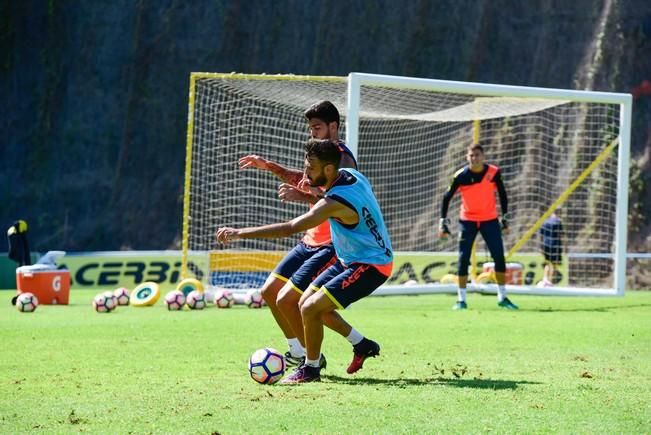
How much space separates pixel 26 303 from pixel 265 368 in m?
7.93

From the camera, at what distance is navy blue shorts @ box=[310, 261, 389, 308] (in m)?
7.57

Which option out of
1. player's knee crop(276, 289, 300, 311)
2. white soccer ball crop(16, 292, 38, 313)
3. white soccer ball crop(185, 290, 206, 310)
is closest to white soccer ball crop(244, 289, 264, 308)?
white soccer ball crop(185, 290, 206, 310)

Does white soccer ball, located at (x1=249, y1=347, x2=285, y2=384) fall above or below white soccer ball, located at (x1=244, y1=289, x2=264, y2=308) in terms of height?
above

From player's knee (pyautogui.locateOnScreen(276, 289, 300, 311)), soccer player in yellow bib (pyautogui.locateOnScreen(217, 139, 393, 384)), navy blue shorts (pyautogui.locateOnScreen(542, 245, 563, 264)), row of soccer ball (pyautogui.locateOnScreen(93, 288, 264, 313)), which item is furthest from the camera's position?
navy blue shorts (pyautogui.locateOnScreen(542, 245, 563, 264))

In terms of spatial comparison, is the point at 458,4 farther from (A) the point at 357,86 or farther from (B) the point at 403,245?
(A) the point at 357,86

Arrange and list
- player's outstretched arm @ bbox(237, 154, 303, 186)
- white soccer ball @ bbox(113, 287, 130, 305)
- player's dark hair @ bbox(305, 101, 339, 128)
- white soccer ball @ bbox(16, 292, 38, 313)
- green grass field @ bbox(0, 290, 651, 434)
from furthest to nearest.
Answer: white soccer ball @ bbox(113, 287, 130, 305) → white soccer ball @ bbox(16, 292, 38, 313) → player's outstretched arm @ bbox(237, 154, 303, 186) → player's dark hair @ bbox(305, 101, 339, 128) → green grass field @ bbox(0, 290, 651, 434)

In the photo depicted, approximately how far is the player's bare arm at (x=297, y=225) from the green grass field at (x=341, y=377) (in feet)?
3.39

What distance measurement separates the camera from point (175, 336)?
36.7 feet

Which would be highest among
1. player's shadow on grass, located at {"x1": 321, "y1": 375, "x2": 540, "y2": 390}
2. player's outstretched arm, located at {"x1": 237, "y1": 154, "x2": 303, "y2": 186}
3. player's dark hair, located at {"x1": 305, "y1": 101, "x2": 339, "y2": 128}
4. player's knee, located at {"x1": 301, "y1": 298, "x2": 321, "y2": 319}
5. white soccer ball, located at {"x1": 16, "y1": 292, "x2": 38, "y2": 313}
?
player's dark hair, located at {"x1": 305, "y1": 101, "x2": 339, "y2": 128}

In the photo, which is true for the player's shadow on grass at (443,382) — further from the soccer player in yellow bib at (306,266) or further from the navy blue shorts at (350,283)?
the navy blue shorts at (350,283)

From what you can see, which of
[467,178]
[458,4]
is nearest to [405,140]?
[467,178]

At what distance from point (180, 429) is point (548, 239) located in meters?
17.1

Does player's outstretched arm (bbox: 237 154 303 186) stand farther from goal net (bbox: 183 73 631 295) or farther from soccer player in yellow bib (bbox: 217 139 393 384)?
goal net (bbox: 183 73 631 295)

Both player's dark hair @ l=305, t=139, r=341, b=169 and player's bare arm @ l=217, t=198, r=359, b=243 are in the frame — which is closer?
player's bare arm @ l=217, t=198, r=359, b=243
